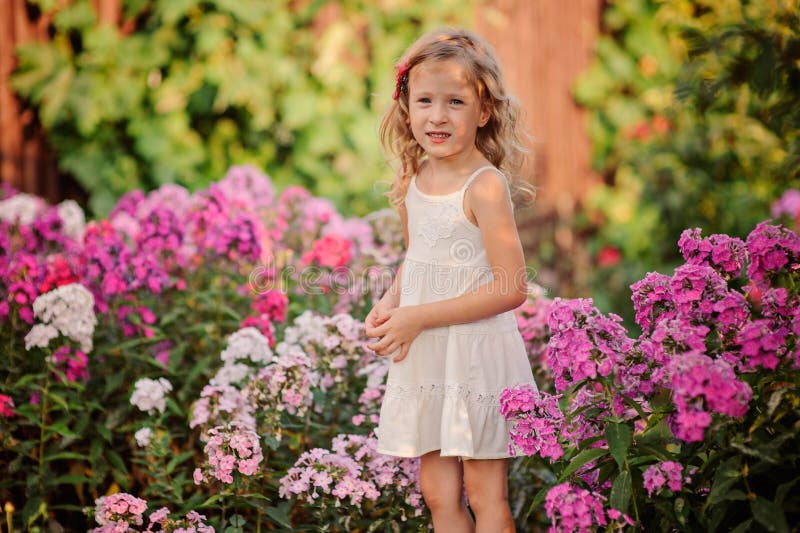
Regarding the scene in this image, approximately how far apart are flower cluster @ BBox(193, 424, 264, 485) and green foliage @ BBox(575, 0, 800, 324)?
3.03 meters

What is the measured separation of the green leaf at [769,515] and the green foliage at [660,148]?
285cm

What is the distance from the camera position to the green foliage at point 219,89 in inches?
207

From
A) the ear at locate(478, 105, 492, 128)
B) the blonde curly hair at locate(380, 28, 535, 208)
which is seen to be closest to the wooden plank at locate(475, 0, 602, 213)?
the blonde curly hair at locate(380, 28, 535, 208)

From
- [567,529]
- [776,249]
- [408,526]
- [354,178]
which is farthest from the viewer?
[354,178]

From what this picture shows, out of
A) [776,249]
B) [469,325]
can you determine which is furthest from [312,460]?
[776,249]

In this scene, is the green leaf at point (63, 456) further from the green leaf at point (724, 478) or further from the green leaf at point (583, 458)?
the green leaf at point (724, 478)

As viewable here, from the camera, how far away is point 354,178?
19.2 feet

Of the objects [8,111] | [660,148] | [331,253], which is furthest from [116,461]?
[660,148]

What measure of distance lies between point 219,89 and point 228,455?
357 centimetres

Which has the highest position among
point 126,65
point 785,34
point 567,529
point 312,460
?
point 126,65

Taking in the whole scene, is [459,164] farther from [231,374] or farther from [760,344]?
[231,374]

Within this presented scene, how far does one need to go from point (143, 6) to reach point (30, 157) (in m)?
1.18

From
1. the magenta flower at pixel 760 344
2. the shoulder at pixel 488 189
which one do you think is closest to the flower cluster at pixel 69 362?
the shoulder at pixel 488 189

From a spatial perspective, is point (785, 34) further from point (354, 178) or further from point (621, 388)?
point (354, 178)
